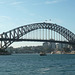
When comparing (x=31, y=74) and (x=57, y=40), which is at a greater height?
(x=57, y=40)

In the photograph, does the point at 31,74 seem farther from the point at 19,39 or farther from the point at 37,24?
the point at 37,24

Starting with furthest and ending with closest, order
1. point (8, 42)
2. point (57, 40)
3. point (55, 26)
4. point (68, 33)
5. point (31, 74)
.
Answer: point (68, 33) → point (55, 26) → point (57, 40) → point (8, 42) → point (31, 74)

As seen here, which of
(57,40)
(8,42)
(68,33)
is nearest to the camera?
(8,42)

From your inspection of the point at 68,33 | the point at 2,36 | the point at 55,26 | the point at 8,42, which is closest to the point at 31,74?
the point at 8,42

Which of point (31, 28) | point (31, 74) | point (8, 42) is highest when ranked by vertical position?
point (31, 28)

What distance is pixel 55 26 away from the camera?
13025cm

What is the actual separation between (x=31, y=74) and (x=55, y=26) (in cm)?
10011

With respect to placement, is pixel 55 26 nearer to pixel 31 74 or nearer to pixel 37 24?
pixel 37 24

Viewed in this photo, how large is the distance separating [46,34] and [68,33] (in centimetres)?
2216

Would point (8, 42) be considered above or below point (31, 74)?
above

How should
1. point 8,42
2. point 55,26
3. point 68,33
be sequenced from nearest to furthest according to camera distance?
point 8,42, point 55,26, point 68,33

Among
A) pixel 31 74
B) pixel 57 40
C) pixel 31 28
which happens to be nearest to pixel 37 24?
pixel 31 28

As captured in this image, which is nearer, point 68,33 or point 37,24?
point 37,24

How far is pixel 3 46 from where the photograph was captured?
11150 cm
